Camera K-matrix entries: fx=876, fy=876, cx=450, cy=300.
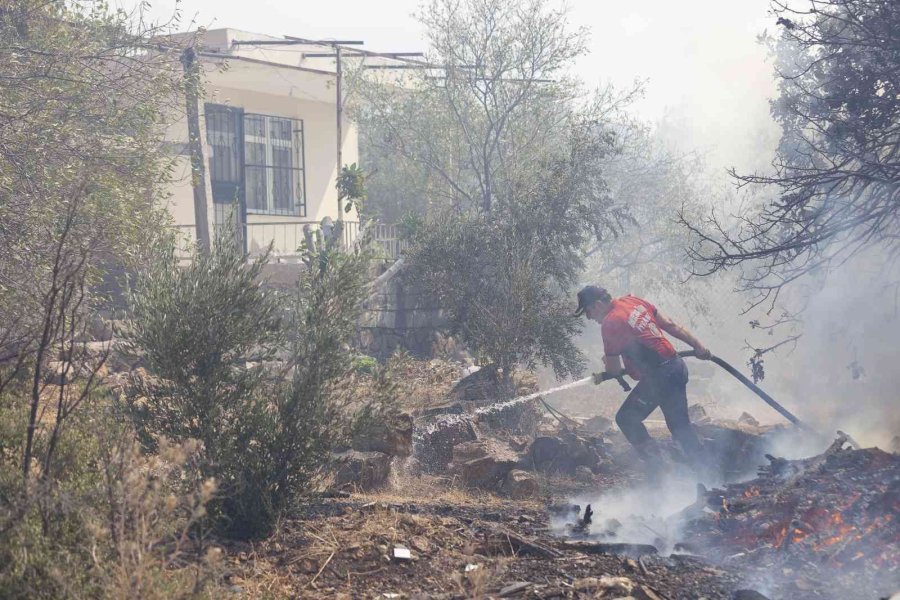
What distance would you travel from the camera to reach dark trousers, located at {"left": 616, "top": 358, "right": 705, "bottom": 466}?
8680mm

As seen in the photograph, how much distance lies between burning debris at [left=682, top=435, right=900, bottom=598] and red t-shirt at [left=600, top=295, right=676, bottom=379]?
5.86ft

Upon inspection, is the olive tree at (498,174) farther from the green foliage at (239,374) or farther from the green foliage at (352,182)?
the green foliage at (239,374)

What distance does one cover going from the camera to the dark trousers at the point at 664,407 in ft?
28.5

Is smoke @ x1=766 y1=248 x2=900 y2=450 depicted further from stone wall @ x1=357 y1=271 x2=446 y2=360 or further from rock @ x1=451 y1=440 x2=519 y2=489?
rock @ x1=451 y1=440 x2=519 y2=489

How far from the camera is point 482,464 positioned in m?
8.38

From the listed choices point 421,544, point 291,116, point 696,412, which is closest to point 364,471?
point 421,544

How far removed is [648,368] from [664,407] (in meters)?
0.43

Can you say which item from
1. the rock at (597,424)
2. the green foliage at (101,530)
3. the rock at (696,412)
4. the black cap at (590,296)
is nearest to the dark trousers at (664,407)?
the black cap at (590,296)

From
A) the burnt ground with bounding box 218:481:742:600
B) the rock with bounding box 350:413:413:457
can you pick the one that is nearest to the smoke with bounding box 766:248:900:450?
the rock with bounding box 350:413:413:457

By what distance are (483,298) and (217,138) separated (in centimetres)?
811

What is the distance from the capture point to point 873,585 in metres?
5.12

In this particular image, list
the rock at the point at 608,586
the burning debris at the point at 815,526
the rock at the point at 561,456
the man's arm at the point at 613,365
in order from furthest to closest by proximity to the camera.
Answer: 1. the rock at the point at 561,456
2. the man's arm at the point at 613,365
3. the burning debris at the point at 815,526
4. the rock at the point at 608,586

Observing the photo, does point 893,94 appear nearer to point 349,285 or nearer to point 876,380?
point 349,285

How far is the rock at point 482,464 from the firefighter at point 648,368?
1.24 meters
